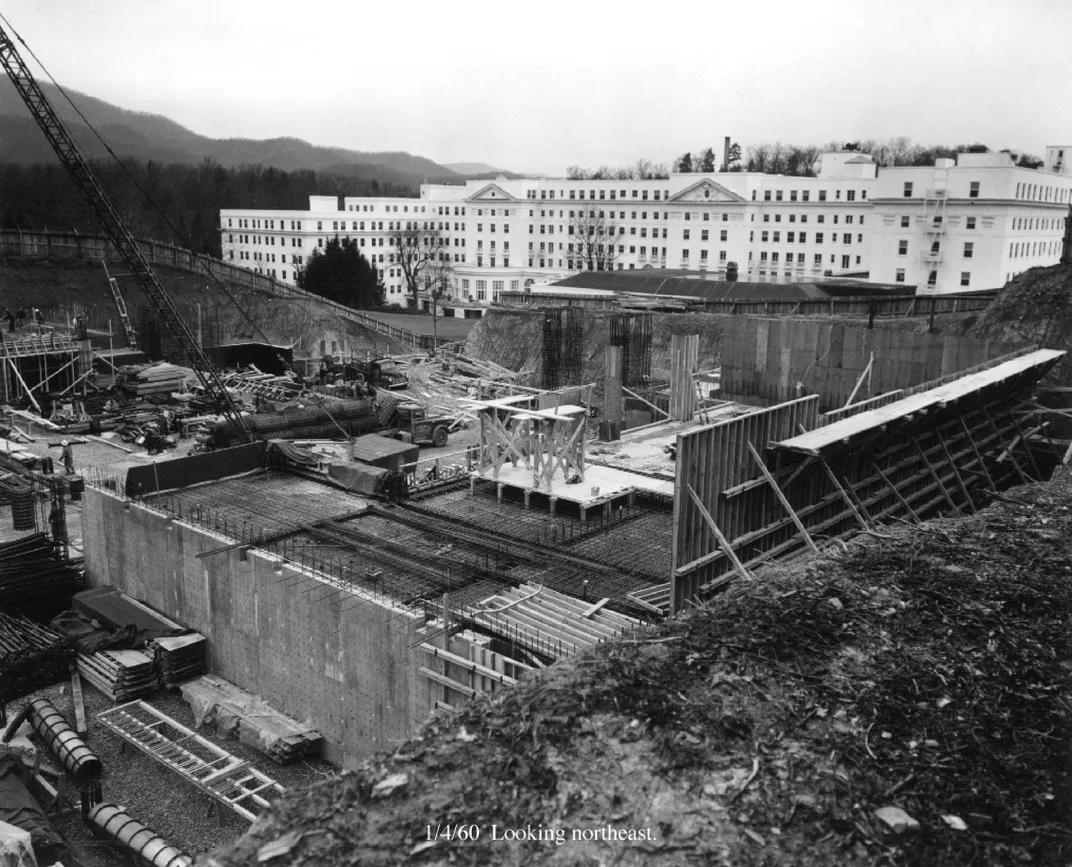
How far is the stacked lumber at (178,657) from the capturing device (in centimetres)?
1705

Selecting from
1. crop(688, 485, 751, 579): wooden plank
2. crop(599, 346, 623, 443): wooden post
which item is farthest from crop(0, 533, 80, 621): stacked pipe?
crop(688, 485, 751, 579): wooden plank

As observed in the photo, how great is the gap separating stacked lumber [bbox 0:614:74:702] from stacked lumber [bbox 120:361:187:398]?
83.9 feet

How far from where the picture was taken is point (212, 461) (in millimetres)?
21297

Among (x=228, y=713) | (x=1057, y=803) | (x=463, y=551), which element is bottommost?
(x=228, y=713)

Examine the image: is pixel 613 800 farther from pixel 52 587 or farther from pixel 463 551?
pixel 52 587

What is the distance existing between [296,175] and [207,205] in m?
27.2

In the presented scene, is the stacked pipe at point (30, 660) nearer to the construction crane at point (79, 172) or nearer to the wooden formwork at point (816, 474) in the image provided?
the wooden formwork at point (816, 474)

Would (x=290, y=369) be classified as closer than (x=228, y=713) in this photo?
No

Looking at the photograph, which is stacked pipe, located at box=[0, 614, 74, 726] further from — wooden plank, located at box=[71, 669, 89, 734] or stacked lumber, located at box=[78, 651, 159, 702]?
stacked lumber, located at box=[78, 651, 159, 702]

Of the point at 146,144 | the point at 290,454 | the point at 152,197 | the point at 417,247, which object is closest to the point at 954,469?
the point at 290,454

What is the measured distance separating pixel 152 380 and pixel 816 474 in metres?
36.1

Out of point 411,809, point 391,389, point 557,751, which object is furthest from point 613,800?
point 391,389

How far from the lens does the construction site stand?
5.19 m

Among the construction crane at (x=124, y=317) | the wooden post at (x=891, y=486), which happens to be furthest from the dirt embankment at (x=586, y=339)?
the wooden post at (x=891, y=486)
